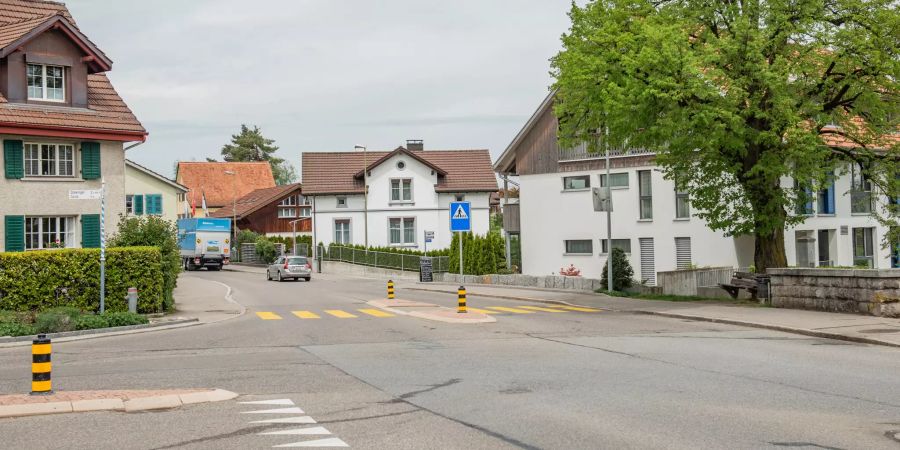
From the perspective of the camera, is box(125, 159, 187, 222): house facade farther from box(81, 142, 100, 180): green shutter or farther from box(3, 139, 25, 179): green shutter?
box(3, 139, 25, 179): green shutter

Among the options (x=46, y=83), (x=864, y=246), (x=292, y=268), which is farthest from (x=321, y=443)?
(x=292, y=268)

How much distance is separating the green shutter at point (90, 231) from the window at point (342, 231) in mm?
42460

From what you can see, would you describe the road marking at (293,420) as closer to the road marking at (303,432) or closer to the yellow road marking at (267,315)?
the road marking at (303,432)

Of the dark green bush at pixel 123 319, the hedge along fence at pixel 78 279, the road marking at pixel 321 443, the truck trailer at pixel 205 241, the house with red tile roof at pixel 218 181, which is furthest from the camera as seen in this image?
the house with red tile roof at pixel 218 181

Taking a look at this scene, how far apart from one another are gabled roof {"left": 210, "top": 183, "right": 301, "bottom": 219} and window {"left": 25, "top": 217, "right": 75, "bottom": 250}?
55.0 m

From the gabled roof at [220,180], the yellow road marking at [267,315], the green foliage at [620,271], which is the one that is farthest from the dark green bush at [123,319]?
the gabled roof at [220,180]

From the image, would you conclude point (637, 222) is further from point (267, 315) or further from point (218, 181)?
point (218, 181)

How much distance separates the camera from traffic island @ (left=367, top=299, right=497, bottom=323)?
2302cm

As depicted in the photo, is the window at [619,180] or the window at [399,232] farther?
the window at [399,232]

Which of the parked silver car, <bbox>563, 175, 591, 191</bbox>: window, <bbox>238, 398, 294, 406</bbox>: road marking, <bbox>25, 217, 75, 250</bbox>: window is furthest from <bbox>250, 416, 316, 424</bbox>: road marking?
the parked silver car

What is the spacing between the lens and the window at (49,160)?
28.5 meters

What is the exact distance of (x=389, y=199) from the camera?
236 feet

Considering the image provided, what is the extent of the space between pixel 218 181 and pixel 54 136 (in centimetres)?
7779

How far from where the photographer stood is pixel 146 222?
95.5ft
